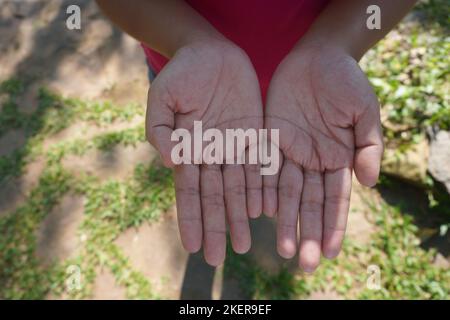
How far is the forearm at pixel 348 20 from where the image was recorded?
1.67 meters

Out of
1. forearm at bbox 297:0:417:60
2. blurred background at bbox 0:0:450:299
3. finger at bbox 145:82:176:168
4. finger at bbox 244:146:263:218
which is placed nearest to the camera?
finger at bbox 145:82:176:168

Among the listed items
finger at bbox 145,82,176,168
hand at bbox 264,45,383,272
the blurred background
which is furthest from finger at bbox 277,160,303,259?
the blurred background

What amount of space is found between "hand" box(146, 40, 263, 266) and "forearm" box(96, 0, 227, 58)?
0.20 feet

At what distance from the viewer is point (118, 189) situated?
2.64 metres

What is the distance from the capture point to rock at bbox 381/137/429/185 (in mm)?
2506

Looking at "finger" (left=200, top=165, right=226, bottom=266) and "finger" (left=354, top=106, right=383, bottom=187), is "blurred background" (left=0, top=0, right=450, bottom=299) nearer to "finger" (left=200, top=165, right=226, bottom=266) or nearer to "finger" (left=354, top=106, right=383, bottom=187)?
"finger" (left=200, top=165, right=226, bottom=266)

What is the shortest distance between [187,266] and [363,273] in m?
0.96

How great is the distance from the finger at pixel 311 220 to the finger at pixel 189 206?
1.20 ft

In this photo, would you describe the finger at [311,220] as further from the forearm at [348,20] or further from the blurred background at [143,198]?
the blurred background at [143,198]

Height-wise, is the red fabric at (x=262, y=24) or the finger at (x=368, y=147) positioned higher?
the red fabric at (x=262, y=24)

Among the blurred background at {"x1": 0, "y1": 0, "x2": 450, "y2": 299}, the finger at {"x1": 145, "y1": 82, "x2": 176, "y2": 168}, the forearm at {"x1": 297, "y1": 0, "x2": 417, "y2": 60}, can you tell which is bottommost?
the blurred background at {"x1": 0, "y1": 0, "x2": 450, "y2": 299}

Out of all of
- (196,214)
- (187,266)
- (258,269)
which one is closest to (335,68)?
(196,214)

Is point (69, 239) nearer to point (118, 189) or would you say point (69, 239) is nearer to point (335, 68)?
point (118, 189)

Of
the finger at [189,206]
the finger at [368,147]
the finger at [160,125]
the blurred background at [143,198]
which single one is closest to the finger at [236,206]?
the finger at [189,206]
